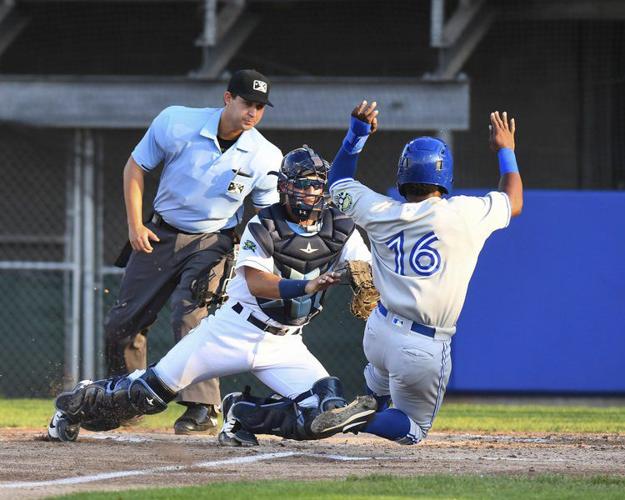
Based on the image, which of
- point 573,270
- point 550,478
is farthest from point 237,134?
point 573,270

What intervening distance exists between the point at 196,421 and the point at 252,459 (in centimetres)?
149

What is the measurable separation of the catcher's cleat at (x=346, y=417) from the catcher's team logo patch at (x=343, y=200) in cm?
87

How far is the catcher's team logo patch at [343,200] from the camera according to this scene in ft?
19.7

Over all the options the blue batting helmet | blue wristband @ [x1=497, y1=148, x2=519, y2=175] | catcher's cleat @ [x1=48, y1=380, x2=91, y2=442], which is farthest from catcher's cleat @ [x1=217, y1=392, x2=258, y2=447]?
blue wristband @ [x1=497, y1=148, x2=519, y2=175]

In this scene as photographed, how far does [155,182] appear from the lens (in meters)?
13.0

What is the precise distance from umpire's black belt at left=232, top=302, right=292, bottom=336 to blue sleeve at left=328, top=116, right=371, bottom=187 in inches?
30.9

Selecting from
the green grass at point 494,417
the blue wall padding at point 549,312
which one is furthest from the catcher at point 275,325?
the blue wall padding at point 549,312

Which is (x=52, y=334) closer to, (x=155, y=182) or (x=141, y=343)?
(x=155, y=182)

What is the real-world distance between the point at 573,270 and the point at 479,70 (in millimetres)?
3967

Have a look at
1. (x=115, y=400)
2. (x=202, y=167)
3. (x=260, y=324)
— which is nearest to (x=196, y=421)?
(x=115, y=400)

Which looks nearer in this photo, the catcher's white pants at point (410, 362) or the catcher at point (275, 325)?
the catcher's white pants at point (410, 362)

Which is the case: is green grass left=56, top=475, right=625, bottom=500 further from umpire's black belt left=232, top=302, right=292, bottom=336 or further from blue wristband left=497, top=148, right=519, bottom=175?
blue wristband left=497, top=148, right=519, bottom=175

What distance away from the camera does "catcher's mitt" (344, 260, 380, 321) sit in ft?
20.4

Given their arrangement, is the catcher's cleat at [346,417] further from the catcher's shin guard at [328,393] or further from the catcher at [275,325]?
the catcher at [275,325]
